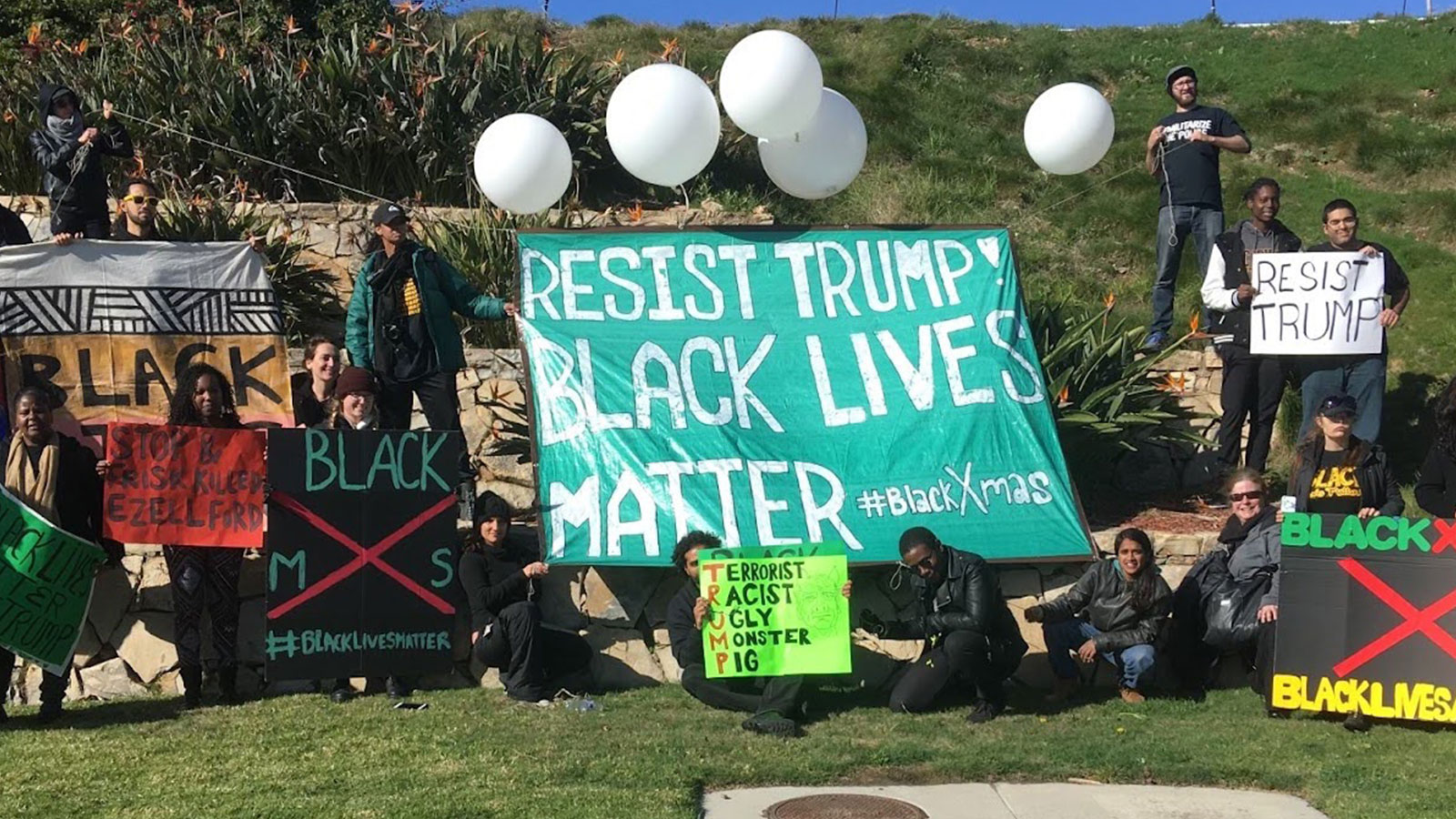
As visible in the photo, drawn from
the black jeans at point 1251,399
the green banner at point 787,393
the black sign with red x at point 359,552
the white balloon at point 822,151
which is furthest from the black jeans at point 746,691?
the black jeans at point 1251,399

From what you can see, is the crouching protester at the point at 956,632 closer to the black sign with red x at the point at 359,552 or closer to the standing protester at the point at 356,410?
the black sign with red x at the point at 359,552

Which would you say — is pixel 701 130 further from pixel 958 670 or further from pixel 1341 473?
pixel 1341 473

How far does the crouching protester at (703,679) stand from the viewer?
7551mm

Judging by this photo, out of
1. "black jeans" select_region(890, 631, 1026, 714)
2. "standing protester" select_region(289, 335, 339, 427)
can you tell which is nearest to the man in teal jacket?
"standing protester" select_region(289, 335, 339, 427)

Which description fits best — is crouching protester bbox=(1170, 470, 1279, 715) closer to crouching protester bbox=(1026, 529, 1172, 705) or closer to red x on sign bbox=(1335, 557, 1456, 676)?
crouching protester bbox=(1026, 529, 1172, 705)

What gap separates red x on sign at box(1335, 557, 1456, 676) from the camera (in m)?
7.54

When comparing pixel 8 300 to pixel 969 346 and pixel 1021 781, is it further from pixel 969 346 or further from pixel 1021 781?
pixel 1021 781

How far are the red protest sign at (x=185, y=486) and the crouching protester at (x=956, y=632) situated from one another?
10.6ft

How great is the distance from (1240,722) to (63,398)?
22.3ft

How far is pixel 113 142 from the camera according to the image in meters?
10.4

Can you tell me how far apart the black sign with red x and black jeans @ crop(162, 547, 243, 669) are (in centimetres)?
26

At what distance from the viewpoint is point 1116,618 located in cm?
805

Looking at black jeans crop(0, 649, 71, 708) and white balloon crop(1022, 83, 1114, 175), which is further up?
white balloon crop(1022, 83, 1114, 175)

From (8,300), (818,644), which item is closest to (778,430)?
(818,644)
